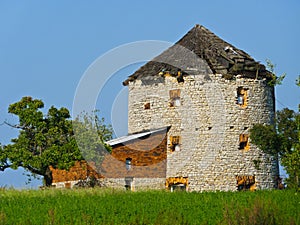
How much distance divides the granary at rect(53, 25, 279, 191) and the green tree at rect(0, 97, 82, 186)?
2112 mm

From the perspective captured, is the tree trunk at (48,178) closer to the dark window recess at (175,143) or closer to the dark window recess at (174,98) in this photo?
the dark window recess at (175,143)

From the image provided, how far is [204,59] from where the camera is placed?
3130 centimetres

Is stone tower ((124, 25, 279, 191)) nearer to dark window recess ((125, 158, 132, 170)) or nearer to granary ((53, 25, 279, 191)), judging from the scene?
granary ((53, 25, 279, 191))

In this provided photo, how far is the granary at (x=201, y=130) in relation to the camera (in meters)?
30.4

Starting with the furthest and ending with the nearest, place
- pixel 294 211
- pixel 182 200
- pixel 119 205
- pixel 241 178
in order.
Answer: pixel 241 178 < pixel 182 200 < pixel 119 205 < pixel 294 211

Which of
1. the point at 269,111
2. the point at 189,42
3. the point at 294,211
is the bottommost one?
the point at 294,211

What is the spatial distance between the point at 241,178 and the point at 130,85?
7370mm

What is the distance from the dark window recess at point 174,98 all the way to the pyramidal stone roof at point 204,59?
0.88m

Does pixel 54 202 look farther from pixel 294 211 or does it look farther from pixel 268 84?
pixel 268 84

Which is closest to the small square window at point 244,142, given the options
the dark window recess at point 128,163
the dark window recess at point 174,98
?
the dark window recess at point 174,98

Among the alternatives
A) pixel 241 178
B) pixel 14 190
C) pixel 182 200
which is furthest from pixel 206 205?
pixel 241 178

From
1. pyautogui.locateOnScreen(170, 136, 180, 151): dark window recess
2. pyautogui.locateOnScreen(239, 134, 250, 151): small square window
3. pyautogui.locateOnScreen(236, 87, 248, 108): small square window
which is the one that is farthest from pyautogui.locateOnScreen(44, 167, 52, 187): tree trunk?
pyautogui.locateOnScreen(236, 87, 248, 108): small square window

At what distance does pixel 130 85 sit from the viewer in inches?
1324

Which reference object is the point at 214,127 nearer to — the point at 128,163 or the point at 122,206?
the point at 128,163
